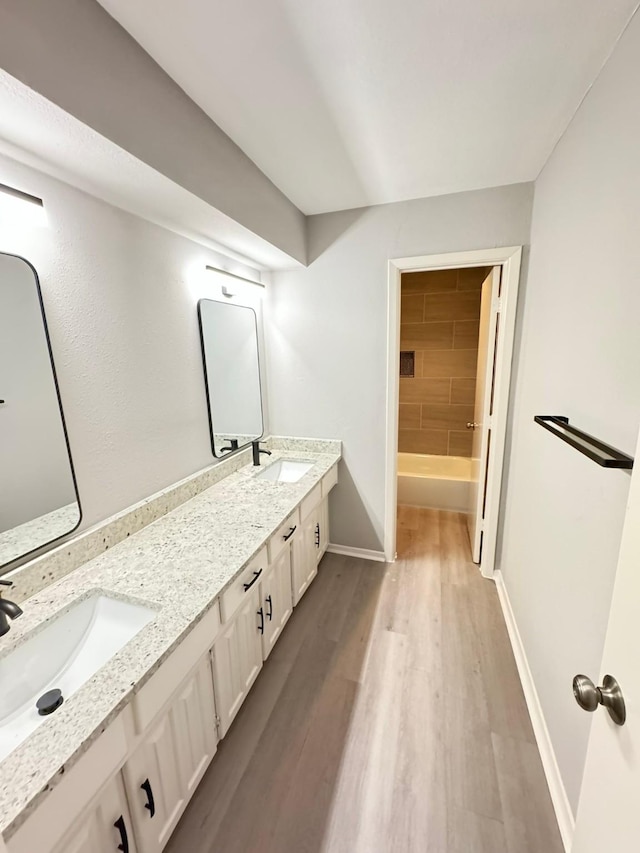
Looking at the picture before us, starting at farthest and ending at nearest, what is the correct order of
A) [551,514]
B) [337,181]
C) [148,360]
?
[337,181]
[148,360]
[551,514]


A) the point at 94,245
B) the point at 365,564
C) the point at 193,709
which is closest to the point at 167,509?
the point at 193,709

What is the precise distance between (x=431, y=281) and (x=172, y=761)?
3.87 m

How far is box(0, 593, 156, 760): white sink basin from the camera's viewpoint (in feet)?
2.98

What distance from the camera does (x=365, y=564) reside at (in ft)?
8.55

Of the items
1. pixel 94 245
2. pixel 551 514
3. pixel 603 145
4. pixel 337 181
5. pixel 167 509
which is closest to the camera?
pixel 603 145

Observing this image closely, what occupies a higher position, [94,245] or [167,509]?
[94,245]

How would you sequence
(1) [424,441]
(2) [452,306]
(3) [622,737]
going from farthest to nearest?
(1) [424,441], (2) [452,306], (3) [622,737]

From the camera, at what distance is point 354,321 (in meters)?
2.33

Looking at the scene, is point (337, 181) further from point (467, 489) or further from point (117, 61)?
point (467, 489)

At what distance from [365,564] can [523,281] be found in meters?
2.10

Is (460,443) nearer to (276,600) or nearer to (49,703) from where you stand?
(276,600)

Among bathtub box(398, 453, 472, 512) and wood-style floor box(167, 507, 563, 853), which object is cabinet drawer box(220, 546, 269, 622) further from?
bathtub box(398, 453, 472, 512)

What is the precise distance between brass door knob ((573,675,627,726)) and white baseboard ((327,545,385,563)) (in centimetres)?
205

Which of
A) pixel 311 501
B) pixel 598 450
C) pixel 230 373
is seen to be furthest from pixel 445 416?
pixel 598 450
